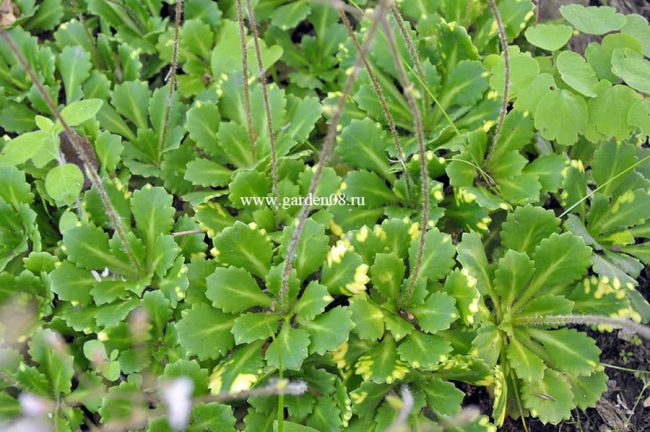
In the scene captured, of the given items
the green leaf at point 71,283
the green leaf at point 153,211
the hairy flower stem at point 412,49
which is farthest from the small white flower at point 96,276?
the hairy flower stem at point 412,49

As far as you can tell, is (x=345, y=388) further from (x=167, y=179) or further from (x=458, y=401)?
(x=167, y=179)

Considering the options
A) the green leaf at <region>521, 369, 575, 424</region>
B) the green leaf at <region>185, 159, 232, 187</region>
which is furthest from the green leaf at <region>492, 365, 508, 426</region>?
the green leaf at <region>185, 159, 232, 187</region>

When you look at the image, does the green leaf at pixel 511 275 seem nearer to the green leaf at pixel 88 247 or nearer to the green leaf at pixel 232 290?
the green leaf at pixel 232 290

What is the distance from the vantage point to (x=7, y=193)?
222 centimetres

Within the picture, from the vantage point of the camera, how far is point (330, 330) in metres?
1.88

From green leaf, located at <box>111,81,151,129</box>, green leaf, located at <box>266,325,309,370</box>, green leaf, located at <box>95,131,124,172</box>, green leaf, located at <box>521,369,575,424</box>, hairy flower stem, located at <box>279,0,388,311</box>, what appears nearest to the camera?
hairy flower stem, located at <box>279,0,388,311</box>

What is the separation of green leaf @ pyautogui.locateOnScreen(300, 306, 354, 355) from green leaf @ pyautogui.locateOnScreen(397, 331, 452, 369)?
198mm

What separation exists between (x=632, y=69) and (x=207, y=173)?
159 cm

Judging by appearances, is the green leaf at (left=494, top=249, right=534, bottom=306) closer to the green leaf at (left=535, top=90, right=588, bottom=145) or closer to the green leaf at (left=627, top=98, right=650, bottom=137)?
the green leaf at (left=535, top=90, right=588, bottom=145)

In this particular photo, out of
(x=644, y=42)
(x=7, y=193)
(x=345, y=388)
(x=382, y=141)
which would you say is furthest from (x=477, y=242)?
(x=7, y=193)

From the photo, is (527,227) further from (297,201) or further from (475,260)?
(297,201)

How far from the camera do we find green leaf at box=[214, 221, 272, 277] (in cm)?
200

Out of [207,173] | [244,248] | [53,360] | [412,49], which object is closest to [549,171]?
[412,49]

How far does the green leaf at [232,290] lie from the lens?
6.46 ft
